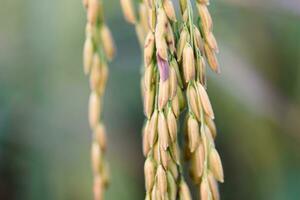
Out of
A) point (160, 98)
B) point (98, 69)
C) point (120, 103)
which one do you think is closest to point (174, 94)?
point (160, 98)

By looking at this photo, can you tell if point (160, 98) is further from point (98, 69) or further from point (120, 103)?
point (120, 103)

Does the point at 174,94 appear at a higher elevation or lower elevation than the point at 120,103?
lower

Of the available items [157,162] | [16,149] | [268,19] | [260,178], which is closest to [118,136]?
[16,149]

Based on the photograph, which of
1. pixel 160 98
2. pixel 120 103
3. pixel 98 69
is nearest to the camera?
pixel 160 98

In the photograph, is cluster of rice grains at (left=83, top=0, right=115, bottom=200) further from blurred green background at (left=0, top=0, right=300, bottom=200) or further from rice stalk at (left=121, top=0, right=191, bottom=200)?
blurred green background at (left=0, top=0, right=300, bottom=200)

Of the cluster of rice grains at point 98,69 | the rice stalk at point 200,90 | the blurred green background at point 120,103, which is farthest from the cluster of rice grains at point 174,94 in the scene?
the blurred green background at point 120,103

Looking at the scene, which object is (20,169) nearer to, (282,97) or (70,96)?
(70,96)

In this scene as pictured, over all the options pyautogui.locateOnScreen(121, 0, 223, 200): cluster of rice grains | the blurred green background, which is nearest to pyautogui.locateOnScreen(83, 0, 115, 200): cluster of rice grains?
pyautogui.locateOnScreen(121, 0, 223, 200): cluster of rice grains
